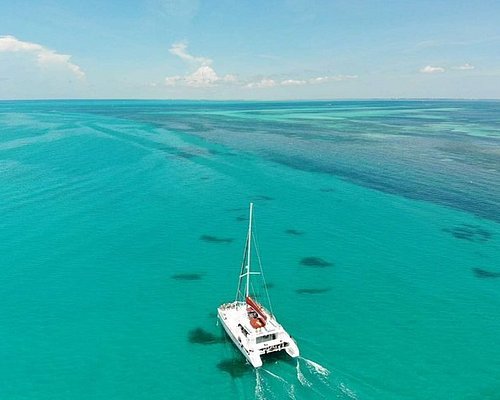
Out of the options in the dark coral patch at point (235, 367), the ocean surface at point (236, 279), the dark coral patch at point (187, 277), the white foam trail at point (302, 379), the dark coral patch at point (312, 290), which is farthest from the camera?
the dark coral patch at point (187, 277)

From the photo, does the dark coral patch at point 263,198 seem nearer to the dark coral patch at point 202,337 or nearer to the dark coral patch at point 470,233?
the dark coral patch at point 470,233

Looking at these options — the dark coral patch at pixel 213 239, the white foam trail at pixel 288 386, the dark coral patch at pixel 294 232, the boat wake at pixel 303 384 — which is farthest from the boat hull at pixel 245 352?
the dark coral patch at pixel 294 232

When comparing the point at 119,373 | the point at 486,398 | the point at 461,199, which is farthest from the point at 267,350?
the point at 461,199

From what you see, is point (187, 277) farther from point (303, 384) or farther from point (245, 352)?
point (303, 384)

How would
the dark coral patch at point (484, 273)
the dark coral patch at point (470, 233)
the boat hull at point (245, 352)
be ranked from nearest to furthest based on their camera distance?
the boat hull at point (245, 352), the dark coral patch at point (484, 273), the dark coral patch at point (470, 233)

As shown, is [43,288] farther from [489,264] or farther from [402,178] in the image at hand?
[402,178]

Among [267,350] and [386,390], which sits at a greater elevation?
[267,350]

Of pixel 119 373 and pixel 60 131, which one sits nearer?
pixel 119 373

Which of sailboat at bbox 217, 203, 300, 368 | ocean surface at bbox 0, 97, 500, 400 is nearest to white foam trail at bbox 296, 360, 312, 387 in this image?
ocean surface at bbox 0, 97, 500, 400

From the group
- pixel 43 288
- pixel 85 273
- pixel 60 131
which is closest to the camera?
pixel 43 288
